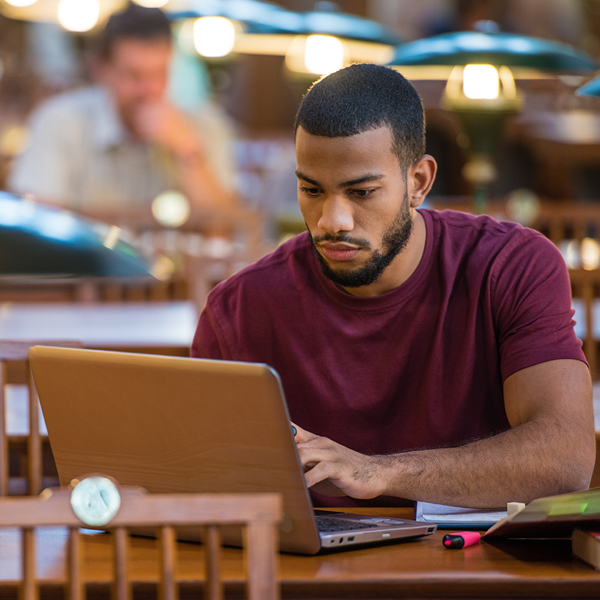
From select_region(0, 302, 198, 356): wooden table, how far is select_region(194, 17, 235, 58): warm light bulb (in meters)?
1.11

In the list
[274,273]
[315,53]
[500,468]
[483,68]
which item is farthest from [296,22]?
[500,468]

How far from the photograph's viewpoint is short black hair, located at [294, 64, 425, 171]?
1.18 metres

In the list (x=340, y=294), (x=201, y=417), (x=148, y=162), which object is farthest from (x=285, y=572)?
(x=148, y=162)

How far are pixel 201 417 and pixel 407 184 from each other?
529 millimetres

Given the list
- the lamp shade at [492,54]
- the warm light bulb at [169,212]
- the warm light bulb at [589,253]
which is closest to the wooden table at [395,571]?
the lamp shade at [492,54]

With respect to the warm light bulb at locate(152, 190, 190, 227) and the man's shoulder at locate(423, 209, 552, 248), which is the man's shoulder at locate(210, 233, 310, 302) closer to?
the man's shoulder at locate(423, 209, 552, 248)

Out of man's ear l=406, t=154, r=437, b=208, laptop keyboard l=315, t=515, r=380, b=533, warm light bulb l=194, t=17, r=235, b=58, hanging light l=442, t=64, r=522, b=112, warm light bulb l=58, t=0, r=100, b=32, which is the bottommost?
laptop keyboard l=315, t=515, r=380, b=533

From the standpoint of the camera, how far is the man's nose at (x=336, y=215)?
118cm

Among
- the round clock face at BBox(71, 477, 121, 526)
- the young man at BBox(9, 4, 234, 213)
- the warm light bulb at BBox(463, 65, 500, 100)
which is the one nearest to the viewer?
the round clock face at BBox(71, 477, 121, 526)

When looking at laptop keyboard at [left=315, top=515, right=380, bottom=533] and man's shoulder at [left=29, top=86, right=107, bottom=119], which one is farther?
man's shoulder at [left=29, top=86, right=107, bottom=119]

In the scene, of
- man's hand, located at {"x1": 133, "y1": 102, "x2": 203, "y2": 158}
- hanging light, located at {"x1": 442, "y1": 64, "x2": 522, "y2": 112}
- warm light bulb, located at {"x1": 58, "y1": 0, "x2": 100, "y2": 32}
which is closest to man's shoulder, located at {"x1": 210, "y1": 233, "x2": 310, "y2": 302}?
hanging light, located at {"x1": 442, "y1": 64, "x2": 522, "y2": 112}

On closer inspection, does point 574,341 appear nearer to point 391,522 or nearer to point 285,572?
point 391,522

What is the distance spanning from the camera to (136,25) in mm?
3426

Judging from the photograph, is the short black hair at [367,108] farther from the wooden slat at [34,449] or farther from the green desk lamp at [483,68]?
the green desk lamp at [483,68]
